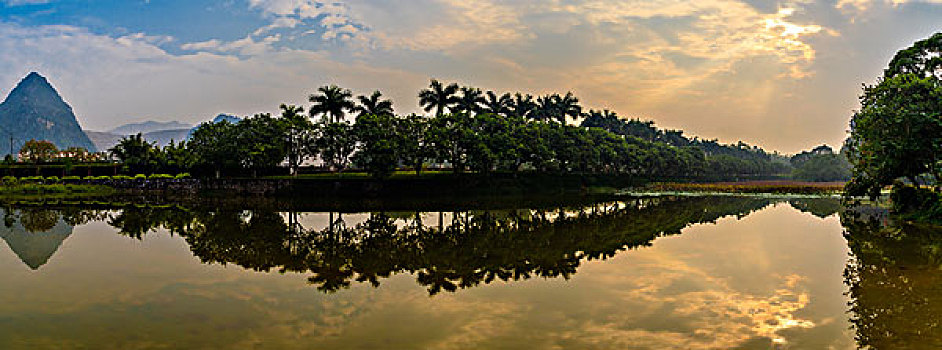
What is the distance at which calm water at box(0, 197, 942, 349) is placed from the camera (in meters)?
8.82

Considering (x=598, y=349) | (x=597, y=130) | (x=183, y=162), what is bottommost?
(x=598, y=349)

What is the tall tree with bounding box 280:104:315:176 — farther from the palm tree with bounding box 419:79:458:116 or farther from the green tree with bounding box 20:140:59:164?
the green tree with bounding box 20:140:59:164

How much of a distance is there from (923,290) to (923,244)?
9.43 metres

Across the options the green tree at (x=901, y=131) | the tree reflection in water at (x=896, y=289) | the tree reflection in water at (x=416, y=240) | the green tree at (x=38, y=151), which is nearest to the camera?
the tree reflection in water at (x=896, y=289)

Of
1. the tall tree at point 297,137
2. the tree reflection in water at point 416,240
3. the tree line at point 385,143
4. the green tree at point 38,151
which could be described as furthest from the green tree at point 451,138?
the green tree at point 38,151

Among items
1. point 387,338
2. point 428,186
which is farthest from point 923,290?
point 428,186

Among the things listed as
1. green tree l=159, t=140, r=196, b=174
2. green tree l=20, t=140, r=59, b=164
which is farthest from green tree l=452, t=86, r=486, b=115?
green tree l=20, t=140, r=59, b=164

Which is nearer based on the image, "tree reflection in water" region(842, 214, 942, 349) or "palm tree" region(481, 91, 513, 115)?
"tree reflection in water" region(842, 214, 942, 349)

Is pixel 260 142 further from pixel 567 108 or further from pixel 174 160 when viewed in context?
pixel 567 108

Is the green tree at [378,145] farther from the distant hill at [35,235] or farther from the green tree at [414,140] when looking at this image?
the distant hill at [35,235]

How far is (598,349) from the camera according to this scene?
8195 millimetres

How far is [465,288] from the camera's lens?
486 inches

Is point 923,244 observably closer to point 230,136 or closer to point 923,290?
point 923,290

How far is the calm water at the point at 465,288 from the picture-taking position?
8820mm
